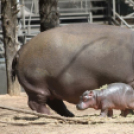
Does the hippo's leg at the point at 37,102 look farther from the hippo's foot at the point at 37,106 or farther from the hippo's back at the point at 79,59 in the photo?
the hippo's back at the point at 79,59

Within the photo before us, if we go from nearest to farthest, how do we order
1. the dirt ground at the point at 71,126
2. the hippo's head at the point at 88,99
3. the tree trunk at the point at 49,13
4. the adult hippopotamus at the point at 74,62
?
the dirt ground at the point at 71,126
the hippo's head at the point at 88,99
the adult hippopotamus at the point at 74,62
the tree trunk at the point at 49,13

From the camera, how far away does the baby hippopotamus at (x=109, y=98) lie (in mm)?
4527

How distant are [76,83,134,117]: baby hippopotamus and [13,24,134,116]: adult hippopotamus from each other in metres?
0.35

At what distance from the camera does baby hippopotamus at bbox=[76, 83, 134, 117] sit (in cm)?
453

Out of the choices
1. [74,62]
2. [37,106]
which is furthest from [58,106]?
Answer: [74,62]

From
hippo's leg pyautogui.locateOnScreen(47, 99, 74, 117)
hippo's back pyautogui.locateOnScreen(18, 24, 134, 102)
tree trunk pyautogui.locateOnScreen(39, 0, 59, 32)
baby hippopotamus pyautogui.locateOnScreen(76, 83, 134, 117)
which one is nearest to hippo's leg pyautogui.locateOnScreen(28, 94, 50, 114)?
hippo's back pyautogui.locateOnScreen(18, 24, 134, 102)

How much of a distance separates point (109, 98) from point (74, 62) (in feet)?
2.62

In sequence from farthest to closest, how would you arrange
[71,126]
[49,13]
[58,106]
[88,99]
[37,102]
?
[49,13]
[58,106]
[37,102]
[88,99]
[71,126]

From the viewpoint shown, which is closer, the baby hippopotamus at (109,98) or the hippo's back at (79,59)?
the baby hippopotamus at (109,98)

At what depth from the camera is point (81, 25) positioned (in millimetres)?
5414

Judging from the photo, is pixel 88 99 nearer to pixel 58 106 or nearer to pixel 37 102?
→ pixel 37 102

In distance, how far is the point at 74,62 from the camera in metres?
5.07

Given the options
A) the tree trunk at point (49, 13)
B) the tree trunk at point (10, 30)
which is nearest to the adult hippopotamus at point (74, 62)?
the tree trunk at point (49, 13)

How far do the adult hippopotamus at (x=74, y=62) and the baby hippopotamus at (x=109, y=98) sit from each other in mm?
353
